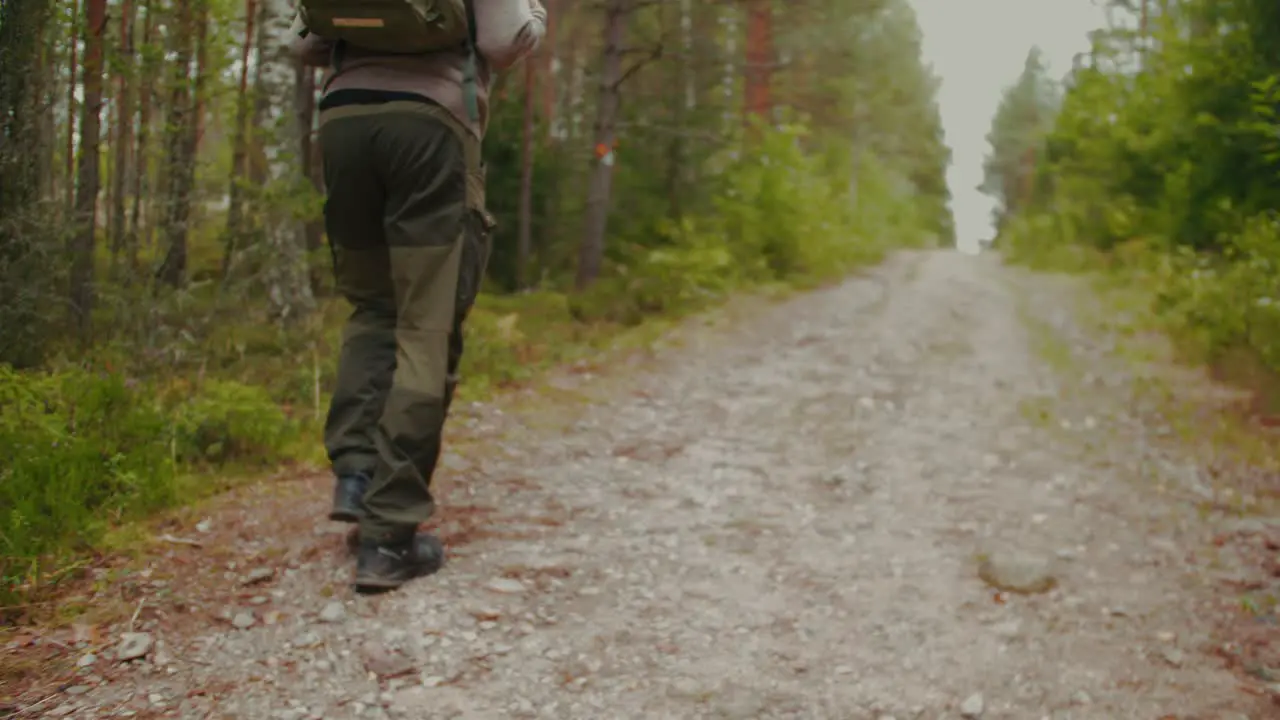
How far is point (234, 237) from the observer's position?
219 inches

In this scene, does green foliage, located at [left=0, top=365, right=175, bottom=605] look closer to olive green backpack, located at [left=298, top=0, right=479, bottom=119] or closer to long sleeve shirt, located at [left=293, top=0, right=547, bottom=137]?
long sleeve shirt, located at [left=293, top=0, right=547, bottom=137]

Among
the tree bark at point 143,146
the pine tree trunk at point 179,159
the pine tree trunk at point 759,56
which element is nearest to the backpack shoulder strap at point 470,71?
the pine tree trunk at point 179,159

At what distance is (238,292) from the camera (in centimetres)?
525

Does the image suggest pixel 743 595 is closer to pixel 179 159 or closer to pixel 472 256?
pixel 472 256

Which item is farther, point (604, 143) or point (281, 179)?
point (604, 143)

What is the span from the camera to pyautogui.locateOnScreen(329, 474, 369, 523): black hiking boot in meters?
3.18

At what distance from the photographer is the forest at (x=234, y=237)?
3816 mm

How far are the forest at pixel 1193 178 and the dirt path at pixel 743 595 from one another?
2.31 metres

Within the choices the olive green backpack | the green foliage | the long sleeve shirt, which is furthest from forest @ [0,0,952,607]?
the olive green backpack

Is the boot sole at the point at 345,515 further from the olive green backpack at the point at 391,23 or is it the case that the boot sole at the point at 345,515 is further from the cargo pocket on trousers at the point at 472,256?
the olive green backpack at the point at 391,23

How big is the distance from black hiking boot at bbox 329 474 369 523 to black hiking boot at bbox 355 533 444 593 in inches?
4.6

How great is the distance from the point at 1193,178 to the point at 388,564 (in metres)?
11.2

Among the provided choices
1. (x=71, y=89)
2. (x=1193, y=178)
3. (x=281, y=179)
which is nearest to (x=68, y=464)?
(x=71, y=89)

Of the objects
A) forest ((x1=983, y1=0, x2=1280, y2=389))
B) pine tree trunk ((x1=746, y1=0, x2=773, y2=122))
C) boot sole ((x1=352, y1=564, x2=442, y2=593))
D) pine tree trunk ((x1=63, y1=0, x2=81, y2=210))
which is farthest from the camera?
pine tree trunk ((x1=746, y1=0, x2=773, y2=122))
